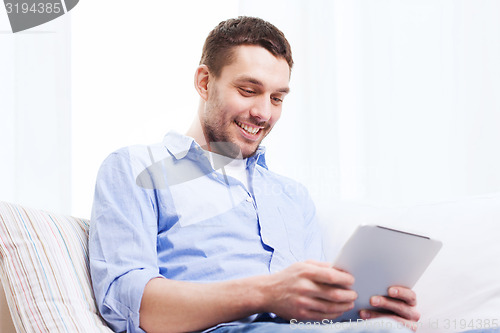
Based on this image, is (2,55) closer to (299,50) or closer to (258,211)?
(299,50)

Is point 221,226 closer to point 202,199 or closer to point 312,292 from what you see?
point 202,199

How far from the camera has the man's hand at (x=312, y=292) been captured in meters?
0.81

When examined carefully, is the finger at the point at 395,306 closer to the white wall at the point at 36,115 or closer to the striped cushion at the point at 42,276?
the striped cushion at the point at 42,276

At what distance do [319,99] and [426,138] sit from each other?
16.4 inches

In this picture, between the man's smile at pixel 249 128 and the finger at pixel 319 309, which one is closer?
the finger at pixel 319 309

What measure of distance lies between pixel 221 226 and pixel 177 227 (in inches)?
3.7

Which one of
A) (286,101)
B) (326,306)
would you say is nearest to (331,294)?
(326,306)

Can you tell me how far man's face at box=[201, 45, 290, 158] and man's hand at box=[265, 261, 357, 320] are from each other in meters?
0.50

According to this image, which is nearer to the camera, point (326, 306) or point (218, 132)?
point (326, 306)

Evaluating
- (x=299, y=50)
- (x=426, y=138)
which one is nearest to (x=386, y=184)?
(x=426, y=138)

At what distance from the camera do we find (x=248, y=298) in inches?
34.5

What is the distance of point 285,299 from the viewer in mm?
843

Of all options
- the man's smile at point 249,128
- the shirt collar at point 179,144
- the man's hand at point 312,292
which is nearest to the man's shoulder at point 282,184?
the man's smile at point 249,128

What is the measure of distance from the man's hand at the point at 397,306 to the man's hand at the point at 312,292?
0.29ft
